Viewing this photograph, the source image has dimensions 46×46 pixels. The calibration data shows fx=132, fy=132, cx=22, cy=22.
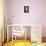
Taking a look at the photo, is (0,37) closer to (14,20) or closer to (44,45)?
(14,20)

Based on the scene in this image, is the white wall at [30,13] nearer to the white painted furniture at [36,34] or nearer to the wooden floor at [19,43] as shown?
the white painted furniture at [36,34]

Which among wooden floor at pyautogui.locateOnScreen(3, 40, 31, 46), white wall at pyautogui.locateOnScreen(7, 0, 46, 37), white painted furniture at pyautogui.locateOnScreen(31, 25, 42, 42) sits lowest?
wooden floor at pyautogui.locateOnScreen(3, 40, 31, 46)

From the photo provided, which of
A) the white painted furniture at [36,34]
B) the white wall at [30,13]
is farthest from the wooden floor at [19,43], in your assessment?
the white wall at [30,13]

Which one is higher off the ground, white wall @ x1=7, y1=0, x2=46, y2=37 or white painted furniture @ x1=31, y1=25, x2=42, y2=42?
white wall @ x1=7, y1=0, x2=46, y2=37

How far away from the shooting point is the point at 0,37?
180 cm

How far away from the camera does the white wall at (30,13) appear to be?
1.84 meters

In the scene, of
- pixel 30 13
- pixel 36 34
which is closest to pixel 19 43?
pixel 36 34

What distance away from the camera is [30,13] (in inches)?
72.6

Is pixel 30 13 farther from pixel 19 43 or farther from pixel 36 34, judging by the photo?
pixel 19 43

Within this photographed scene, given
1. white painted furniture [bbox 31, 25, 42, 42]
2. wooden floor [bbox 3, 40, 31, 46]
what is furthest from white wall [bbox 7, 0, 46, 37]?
wooden floor [bbox 3, 40, 31, 46]

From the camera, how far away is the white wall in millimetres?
1840

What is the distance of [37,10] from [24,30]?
33 centimetres

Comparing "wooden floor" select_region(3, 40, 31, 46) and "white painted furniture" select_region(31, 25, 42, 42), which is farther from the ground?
"white painted furniture" select_region(31, 25, 42, 42)

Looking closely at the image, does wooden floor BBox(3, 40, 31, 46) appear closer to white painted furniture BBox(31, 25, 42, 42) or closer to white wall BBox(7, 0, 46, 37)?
white painted furniture BBox(31, 25, 42, 42)
